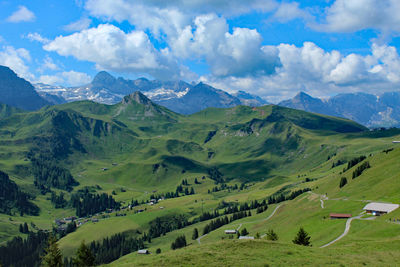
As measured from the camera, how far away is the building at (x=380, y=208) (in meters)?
98.6

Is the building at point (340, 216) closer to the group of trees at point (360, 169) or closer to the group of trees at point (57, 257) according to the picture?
the group of trees at point (360, 169)

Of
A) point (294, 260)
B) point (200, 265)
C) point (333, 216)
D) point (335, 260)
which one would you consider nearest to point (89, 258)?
point (200, 265)

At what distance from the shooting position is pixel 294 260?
48812 mm

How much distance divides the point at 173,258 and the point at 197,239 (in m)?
147

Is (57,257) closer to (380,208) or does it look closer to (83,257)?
(83,257)

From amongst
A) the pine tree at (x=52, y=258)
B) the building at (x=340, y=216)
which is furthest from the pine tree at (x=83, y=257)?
the building at (x=340, y=216)

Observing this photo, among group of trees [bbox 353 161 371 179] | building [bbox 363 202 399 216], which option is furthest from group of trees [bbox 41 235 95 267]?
group of trees [bbox 353 161 371 179]

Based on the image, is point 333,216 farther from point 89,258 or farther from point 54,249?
point 54,249

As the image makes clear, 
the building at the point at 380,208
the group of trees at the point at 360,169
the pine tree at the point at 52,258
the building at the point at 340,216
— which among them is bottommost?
the building at the point at 340,216

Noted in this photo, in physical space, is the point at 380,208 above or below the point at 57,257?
below

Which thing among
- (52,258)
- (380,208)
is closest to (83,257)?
(52,258)

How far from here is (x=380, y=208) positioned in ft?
331

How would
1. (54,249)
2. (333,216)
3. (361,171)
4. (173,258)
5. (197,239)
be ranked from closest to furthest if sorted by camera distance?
(173,258), (54,249), (333,216), (361,171), (197,239)

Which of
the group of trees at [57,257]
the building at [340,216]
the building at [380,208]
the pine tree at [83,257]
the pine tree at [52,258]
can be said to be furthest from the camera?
the building at [340,216]
